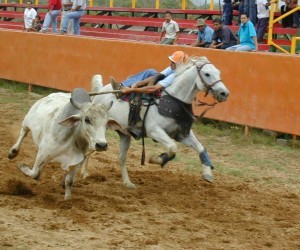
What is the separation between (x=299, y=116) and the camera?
46.0 feet

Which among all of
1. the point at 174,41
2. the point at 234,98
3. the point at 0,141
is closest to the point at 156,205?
the point at 0,141

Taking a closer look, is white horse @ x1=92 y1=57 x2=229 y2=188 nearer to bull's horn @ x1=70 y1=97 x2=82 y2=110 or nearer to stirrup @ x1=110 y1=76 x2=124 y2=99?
stirrup @ x1=110 y1=76 x2=124 y2=99

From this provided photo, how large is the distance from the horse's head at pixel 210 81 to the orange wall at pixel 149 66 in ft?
13.7

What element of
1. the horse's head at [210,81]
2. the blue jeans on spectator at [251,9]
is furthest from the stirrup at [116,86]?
the blue jeans on spectator at [251,9]

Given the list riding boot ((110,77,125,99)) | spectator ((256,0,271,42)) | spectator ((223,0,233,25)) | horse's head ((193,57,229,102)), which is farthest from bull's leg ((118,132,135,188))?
spectator ((223,0,233,25))

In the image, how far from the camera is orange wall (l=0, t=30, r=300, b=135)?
1435 centimetres

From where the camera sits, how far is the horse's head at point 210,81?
397 inches

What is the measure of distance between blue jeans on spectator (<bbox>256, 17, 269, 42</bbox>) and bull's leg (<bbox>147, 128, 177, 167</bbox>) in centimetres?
823

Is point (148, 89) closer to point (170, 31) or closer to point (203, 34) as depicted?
point (203, 34)

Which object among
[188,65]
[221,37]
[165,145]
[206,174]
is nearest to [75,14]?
[221,37]

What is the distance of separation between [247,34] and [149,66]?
7.40 feet

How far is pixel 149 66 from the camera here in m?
17.1

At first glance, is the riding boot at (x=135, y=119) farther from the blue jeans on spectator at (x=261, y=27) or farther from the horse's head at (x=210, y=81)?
the blue jeans on spectator at (x=261, y=27)

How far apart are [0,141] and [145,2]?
65.9ft
